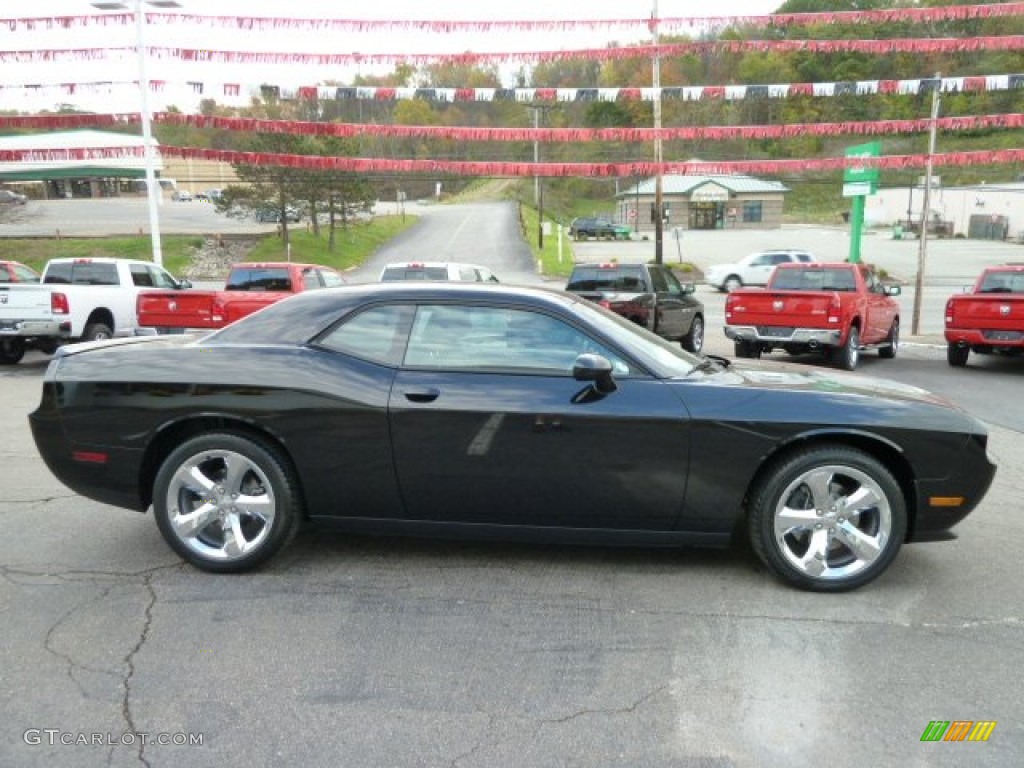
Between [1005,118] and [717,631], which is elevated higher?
[1005,118]

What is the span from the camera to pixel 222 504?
4.22m

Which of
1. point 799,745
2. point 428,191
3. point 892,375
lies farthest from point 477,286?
point 428,191

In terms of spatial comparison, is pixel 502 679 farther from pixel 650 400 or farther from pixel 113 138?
pixel 113 138

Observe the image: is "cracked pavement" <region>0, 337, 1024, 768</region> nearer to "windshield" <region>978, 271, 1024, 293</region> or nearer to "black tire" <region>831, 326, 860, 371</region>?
"black tire" <region>831, 326, 860, 371</region>

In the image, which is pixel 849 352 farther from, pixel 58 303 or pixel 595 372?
pixel 58 303

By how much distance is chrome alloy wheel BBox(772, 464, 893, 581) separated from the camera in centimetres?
396

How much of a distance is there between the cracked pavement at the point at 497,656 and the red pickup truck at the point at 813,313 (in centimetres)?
760

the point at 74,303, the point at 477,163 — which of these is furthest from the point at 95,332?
the point at 477,163

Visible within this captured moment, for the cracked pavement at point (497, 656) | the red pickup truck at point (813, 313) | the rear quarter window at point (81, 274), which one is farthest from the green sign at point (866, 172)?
the cracked pavement at point (497, 656)

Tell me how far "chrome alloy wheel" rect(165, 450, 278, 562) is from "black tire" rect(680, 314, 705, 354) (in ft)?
38.2

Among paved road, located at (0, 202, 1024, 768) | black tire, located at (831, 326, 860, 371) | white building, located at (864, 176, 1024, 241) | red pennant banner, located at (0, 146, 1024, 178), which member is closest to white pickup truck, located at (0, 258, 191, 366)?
red pennant banner, located at (0, 146, 1024, 178)

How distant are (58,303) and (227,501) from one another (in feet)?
30.8

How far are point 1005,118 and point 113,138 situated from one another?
116ft

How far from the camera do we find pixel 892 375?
12133 mm
